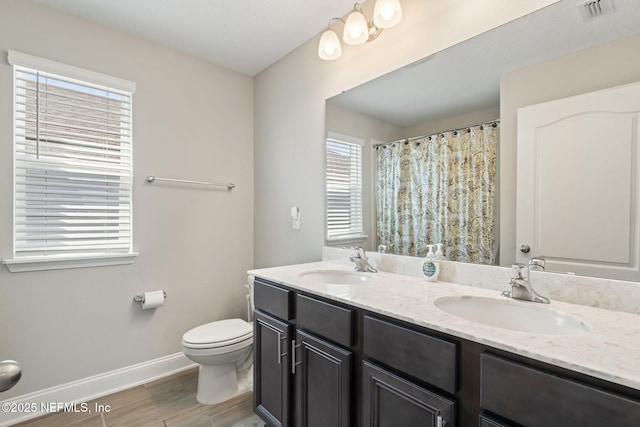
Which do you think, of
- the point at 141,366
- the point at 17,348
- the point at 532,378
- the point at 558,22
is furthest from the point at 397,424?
the point at 17,348

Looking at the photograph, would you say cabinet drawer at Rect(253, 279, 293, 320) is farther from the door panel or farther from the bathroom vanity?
the door panel

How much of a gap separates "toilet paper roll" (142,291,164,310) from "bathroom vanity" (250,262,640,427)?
97 centimetres

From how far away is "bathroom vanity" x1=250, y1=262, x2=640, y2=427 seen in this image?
661 mm

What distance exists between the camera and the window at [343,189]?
76.0 inches

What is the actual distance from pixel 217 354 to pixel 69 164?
5.09 feet

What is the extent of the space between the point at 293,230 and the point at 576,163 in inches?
68.7

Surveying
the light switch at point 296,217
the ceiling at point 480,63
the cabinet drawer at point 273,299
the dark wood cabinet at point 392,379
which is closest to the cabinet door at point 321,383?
the dark wood cabinet at point 392,379

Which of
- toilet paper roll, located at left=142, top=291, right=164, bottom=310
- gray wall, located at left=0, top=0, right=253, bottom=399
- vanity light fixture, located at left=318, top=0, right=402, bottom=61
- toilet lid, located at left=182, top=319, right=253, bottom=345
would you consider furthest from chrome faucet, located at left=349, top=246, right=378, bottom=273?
toilet paper roll, located at left=142, top=291, right=164, bottom=310

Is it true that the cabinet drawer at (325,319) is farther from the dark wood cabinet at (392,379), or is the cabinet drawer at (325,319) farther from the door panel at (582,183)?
the door panel at (582,183)

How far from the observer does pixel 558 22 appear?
1.15 meters

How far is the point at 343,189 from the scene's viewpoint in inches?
79.2

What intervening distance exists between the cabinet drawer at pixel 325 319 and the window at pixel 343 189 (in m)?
0.69

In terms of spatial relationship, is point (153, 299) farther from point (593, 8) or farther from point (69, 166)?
point (593, 8)

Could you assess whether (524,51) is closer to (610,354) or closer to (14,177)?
(610,354)
